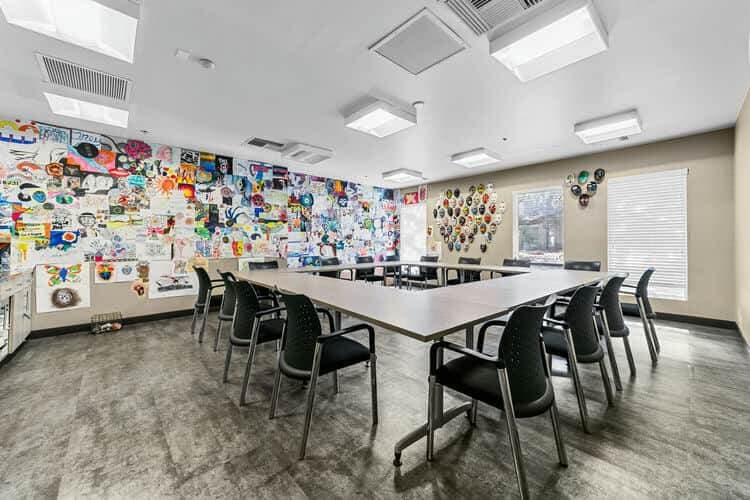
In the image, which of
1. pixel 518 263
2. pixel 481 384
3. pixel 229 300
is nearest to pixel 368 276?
pixel 518 263

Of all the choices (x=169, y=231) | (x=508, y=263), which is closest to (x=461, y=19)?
(x=508, y=263)

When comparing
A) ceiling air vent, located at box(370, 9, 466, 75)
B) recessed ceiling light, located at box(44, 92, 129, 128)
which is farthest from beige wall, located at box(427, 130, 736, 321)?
recessed ceiling light, located at box(44, 92, 129, 128)

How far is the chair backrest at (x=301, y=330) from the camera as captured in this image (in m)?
1.74

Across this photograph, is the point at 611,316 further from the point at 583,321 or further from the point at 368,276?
the point at 368,276

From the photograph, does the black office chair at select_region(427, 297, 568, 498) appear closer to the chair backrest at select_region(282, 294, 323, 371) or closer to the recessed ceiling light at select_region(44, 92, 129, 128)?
the chair backrest at select_region(282, 294, 323, 371)

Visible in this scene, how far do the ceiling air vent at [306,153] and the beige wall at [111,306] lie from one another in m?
2.83

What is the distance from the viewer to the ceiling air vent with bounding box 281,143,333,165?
181 inches

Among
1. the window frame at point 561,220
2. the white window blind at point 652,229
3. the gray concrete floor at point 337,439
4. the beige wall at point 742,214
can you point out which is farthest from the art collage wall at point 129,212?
the beige wall at point 742,214

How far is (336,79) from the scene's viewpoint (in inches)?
109

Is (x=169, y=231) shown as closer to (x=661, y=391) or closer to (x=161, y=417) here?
(x=161, y=417)

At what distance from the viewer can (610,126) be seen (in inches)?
143

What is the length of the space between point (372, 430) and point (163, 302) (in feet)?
14.2

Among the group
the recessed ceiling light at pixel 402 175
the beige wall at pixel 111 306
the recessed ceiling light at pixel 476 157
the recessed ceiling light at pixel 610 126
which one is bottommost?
the beige wall at pixel 111 306

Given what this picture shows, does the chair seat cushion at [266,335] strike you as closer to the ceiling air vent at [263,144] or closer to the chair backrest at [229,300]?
the chair backrest at [229,300]
